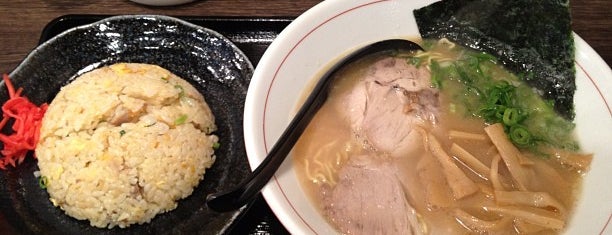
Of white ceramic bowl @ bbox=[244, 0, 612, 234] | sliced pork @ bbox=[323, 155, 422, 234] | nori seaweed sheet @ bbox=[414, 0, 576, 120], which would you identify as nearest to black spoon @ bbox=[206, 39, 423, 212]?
white ceramic bowl @ bbox=[244, 0, 612, 234]

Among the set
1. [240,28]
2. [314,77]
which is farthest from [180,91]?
[314,77]

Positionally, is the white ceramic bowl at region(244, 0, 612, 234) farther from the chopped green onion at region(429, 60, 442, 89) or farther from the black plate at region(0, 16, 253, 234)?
the black plate at region(0, 16, 253, 234)

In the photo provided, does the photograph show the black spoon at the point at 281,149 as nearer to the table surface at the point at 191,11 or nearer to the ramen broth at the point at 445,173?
the ramen broth at the point at 445,173

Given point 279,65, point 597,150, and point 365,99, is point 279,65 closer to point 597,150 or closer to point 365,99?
point 365,99

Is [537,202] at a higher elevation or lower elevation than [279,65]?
lower

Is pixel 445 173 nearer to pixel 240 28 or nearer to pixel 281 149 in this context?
pixel 281 149

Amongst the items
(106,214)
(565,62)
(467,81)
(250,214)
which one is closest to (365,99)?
(467,81)
